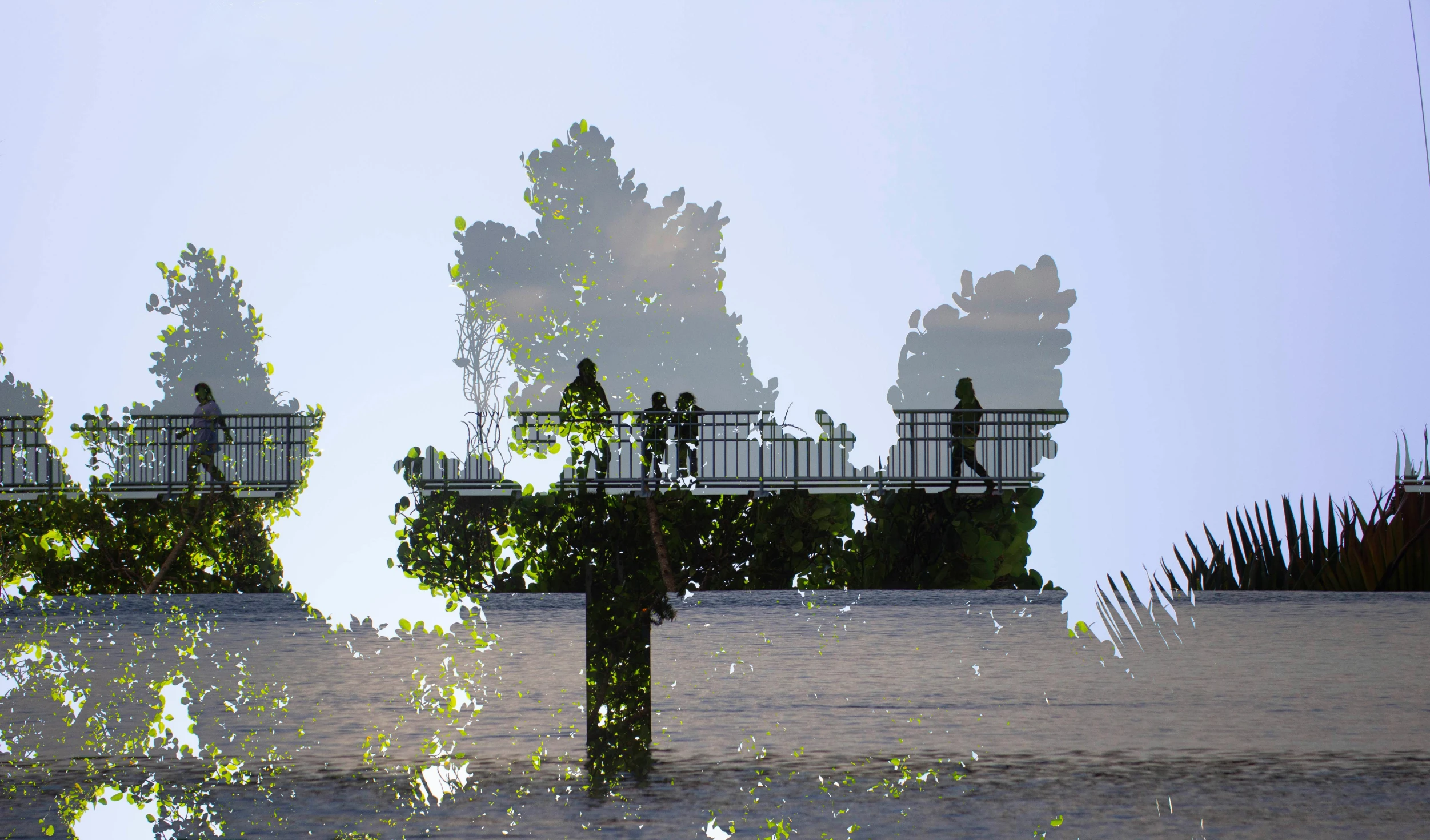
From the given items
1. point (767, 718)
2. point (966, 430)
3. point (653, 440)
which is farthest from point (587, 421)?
point (966, 430)

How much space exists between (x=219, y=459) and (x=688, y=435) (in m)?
7.44

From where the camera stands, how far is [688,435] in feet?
46.1

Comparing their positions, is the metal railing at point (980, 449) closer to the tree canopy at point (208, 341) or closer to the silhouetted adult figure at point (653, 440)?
the silhouetted adult figure at point (653, 440)

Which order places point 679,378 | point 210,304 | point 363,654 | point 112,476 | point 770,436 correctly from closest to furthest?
point 363,654, point 112,476, point 770,436, point 679,378, point 210,304

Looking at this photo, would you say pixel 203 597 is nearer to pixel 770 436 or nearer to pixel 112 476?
pixel 112 476

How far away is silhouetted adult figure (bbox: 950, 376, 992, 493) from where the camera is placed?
13.9m

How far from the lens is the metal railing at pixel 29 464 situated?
14164 mm

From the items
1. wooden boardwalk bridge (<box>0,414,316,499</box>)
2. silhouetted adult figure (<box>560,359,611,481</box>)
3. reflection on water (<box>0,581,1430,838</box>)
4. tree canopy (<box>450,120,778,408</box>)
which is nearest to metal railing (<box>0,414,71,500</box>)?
wooden boardwalk bridge (<box>0,414,316,499</box>)

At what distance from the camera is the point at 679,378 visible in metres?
24.5

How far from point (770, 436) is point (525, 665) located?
7588mm

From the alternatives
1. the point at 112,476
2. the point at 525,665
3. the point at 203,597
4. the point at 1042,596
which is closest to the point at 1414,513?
the point at 1042,596

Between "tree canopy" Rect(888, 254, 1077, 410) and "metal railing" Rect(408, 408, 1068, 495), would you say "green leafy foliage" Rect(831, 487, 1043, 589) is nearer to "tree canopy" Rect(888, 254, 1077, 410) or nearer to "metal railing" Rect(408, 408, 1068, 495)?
"metal railing" Rect(408, 408, 1068, 495)

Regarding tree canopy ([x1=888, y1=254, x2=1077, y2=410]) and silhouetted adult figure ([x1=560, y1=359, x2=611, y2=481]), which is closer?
silhouetted adult figure ([x1=560, y1=359, x2=611, y2=481])

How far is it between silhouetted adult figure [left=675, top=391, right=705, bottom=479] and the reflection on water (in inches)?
68.0
